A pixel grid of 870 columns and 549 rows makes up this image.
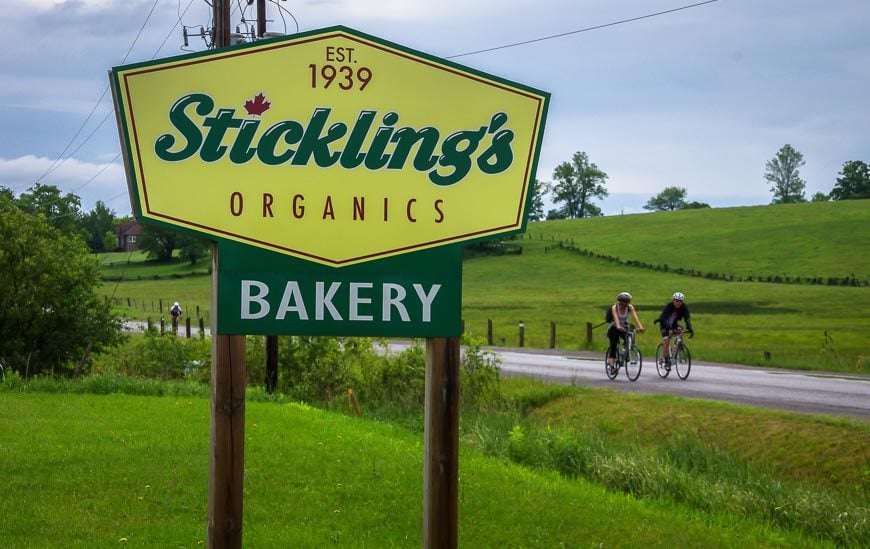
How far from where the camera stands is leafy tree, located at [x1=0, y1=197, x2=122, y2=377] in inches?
782

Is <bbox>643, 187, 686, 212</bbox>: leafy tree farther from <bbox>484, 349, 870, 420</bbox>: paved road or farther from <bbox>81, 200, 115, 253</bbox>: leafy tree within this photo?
<bbox>484, 349, 870, 420</bbox>: paved road

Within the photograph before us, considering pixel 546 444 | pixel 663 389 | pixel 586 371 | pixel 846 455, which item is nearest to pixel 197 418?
pixel 546 444

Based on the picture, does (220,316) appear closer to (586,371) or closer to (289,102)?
(289,102)

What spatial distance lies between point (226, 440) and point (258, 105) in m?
1.77

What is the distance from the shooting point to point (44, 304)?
2014 cm

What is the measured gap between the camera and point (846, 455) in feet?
39.1

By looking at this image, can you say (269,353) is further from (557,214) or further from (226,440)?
(557,214)

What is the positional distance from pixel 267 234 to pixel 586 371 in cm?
1894

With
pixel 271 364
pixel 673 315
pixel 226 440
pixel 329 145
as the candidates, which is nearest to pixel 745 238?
pixel 673 315

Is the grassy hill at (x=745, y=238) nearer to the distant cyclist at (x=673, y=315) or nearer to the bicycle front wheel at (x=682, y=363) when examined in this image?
the bicycle front wheel at (x=682, y=363)

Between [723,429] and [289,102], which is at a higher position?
[289,102]

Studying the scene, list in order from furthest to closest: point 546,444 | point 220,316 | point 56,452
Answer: point 546,444 < point 56,452 < point 220,316

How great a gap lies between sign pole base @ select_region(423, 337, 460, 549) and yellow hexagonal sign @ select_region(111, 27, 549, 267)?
694 mm

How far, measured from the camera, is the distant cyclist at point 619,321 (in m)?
19.7
